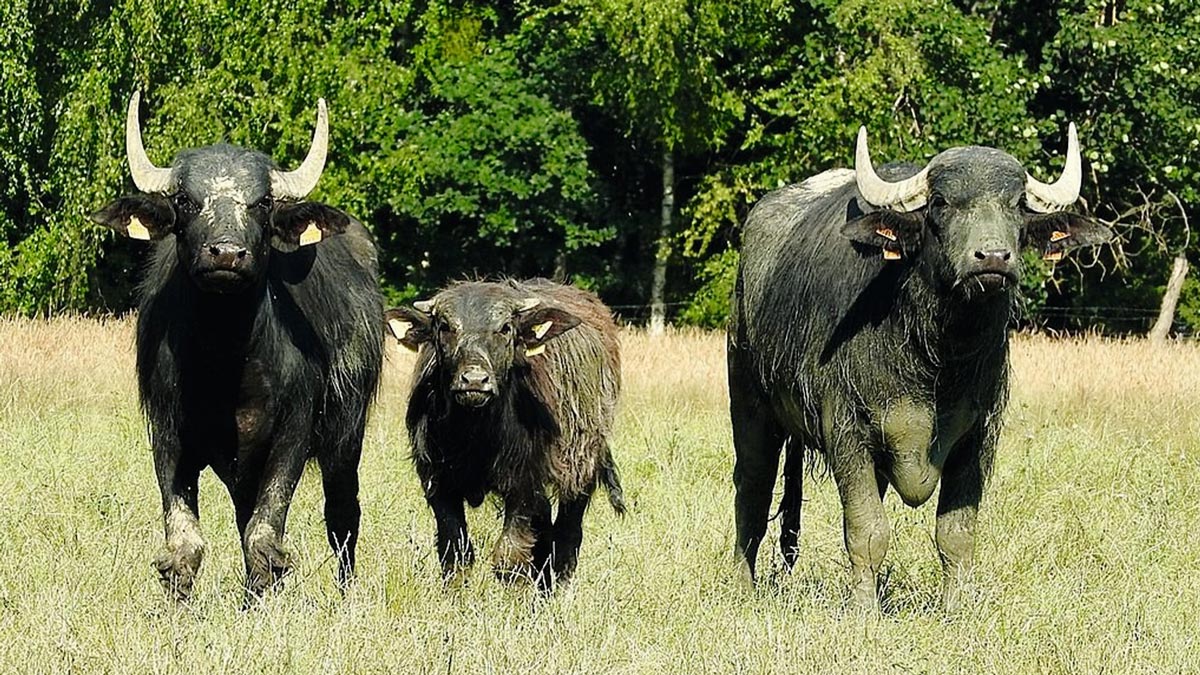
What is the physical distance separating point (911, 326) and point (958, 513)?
0.95 m

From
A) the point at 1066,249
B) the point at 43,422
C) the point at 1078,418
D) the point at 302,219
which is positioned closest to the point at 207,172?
the point at 302,219

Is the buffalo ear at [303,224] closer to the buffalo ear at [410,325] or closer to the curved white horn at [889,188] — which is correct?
the buffalo ear at [410,325]

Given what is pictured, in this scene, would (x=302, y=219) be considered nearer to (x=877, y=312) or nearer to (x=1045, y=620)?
(x=877, y=312)

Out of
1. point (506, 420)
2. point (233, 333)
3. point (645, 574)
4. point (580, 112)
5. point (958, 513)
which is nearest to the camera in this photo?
point (233, 333)

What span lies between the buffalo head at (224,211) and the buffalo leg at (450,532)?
1649 millimetres

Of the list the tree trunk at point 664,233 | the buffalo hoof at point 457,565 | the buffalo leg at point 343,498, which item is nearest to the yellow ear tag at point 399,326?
the buffalo leg at point 343,498

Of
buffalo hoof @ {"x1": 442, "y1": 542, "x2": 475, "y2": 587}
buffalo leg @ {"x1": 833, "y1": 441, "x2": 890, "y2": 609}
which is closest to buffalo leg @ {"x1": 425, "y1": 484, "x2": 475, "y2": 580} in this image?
buffalo hoof @ {"x1": 442, "y1": 542, "x2": 475, "y2": 587}

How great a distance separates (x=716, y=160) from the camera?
37156mm

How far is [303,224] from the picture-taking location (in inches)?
353

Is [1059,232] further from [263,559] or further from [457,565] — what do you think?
[263,559]

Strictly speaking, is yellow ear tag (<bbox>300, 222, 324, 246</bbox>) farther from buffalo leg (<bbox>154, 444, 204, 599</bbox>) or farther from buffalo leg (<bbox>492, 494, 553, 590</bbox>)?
buffalo leg (<bbox>492, 494, 553, 590</bbox>)

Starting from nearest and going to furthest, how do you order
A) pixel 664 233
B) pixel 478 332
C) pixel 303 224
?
pixel 303 224 < pixel 478 332 < pixel 664 233

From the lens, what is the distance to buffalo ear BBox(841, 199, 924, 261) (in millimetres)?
8867

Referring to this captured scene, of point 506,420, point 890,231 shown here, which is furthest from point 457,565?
point 890,231
